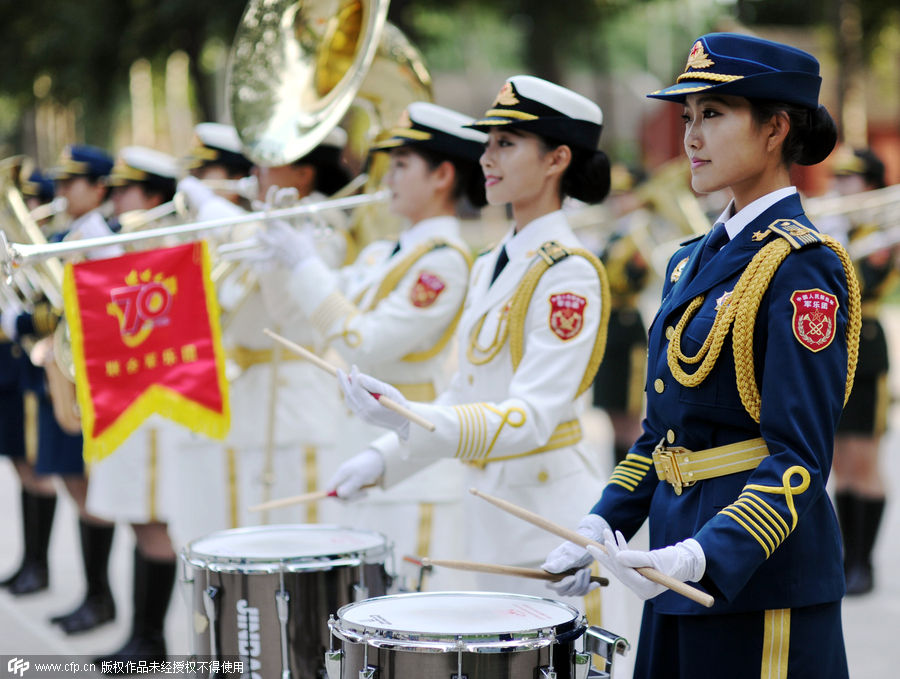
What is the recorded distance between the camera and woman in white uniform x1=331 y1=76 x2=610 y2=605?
2.66m

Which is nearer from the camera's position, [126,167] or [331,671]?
[331,671]

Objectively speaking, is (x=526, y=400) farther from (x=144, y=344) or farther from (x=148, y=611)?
(x=148, y=611)

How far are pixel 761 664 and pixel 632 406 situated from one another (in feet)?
18.2

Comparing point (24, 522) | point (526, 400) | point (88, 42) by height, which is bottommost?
point (24, 522)

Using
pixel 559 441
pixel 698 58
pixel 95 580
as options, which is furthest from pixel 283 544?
pixel 95 580

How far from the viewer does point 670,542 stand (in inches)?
77.7

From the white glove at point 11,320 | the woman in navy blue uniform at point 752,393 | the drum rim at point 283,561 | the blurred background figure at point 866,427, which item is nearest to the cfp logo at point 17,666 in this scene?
the white glove at point 11,320

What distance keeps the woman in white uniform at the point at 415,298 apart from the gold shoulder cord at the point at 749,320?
156 centimetres

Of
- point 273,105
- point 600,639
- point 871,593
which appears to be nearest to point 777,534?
point 600,639

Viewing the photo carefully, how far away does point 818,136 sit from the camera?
1.93m

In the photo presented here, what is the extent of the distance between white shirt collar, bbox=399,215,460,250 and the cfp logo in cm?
208

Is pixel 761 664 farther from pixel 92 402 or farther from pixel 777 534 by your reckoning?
pixel 92 402

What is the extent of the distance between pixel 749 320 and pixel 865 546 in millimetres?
4059

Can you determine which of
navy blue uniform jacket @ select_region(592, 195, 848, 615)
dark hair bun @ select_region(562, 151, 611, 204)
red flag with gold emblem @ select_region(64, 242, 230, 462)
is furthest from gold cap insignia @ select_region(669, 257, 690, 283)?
red flag with gold emblem @ select_region(64, 242, 230, 462)
